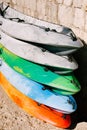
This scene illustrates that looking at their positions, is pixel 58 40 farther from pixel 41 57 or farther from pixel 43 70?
pixel 43 70

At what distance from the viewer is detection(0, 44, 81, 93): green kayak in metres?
3.93

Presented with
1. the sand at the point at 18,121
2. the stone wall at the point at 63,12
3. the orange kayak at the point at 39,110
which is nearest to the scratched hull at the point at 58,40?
the stone wall at the point at 63,12

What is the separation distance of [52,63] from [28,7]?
1.66 m

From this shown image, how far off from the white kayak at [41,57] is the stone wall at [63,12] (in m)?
0.53

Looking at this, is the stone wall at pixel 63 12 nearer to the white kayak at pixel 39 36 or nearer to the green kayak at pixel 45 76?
the white kayak at pixel 39 36

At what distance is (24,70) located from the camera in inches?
164

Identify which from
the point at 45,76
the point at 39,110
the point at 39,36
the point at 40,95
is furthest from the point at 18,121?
the point at 39,36

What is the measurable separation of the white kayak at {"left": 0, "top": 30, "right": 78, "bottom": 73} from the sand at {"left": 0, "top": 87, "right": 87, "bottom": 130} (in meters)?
0.80

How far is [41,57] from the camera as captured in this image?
395 centimetres

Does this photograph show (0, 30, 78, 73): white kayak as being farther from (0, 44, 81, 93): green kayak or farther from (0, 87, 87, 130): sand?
(0, 87, 87, 130): sand

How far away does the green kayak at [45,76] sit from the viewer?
3934 mm

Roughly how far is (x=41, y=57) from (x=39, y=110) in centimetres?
76

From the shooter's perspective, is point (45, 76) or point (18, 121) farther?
point (18, 121)

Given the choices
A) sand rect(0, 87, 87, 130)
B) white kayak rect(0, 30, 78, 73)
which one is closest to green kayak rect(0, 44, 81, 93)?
white kayak rect(0, 30, 78, 73)
